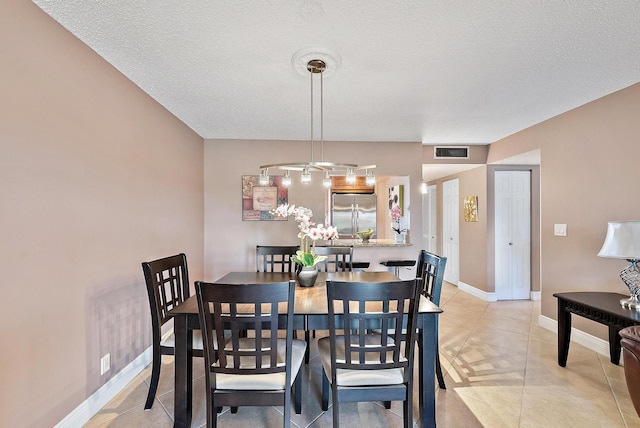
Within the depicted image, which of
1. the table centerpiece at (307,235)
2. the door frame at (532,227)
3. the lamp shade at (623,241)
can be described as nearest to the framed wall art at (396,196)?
the door frame at (532,227)

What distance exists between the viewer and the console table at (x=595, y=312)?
7.82ft

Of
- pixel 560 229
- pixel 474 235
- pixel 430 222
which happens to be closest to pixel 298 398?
pixel 560 229

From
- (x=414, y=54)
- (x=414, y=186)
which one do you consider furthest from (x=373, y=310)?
(x=414, y=186)

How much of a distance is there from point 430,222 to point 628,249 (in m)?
4.58

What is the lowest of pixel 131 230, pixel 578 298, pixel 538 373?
pixel 538 373

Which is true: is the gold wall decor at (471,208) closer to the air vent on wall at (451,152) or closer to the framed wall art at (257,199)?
the air vent on wall at (451,152)

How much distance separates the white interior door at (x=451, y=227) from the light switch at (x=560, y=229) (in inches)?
87.3

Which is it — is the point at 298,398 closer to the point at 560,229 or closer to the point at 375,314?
the point at 375,314

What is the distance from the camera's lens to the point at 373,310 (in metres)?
2.03

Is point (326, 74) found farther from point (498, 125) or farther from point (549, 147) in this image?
point (549, 147)

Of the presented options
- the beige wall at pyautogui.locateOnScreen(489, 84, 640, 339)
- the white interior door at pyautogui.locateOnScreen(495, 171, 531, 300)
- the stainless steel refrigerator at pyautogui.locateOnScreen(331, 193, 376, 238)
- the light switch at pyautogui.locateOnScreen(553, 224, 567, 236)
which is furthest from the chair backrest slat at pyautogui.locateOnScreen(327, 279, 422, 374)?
the stainless steel refrigerator at pyautogui.locateOnScreen(331, 193, 376, 238)

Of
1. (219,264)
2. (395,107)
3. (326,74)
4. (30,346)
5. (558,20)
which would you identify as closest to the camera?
(30,346)

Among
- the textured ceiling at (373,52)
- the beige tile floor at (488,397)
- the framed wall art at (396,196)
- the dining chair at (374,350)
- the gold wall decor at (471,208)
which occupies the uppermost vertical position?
the textured ceiling at (373,52)

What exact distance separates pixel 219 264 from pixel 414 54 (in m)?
3.62
